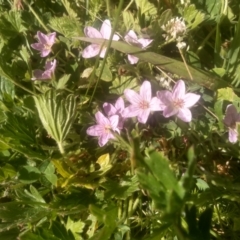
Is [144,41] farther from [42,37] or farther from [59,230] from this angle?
[59,230]

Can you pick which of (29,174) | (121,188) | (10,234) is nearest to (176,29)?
(121,188)

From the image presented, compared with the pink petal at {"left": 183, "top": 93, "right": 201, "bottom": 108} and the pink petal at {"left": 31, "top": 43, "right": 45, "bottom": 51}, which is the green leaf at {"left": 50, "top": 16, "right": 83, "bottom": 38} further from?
the pink petal at {"left": 183, "top": 93, "right": 201, "bottom": 108}

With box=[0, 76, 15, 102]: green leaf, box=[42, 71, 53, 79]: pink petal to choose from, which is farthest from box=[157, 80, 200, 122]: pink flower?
box=[0, 76, 15, 102]: green leaf

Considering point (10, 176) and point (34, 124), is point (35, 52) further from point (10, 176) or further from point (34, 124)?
point (10, 176)

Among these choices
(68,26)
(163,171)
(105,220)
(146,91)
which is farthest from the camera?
(68,26)

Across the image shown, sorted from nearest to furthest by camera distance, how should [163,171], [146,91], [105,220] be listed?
[163,171] < [105,220] < [146,91]

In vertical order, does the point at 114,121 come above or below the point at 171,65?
below

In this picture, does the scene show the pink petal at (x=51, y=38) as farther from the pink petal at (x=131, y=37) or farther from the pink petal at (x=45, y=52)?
the pink petal at (x=131, y=37)
